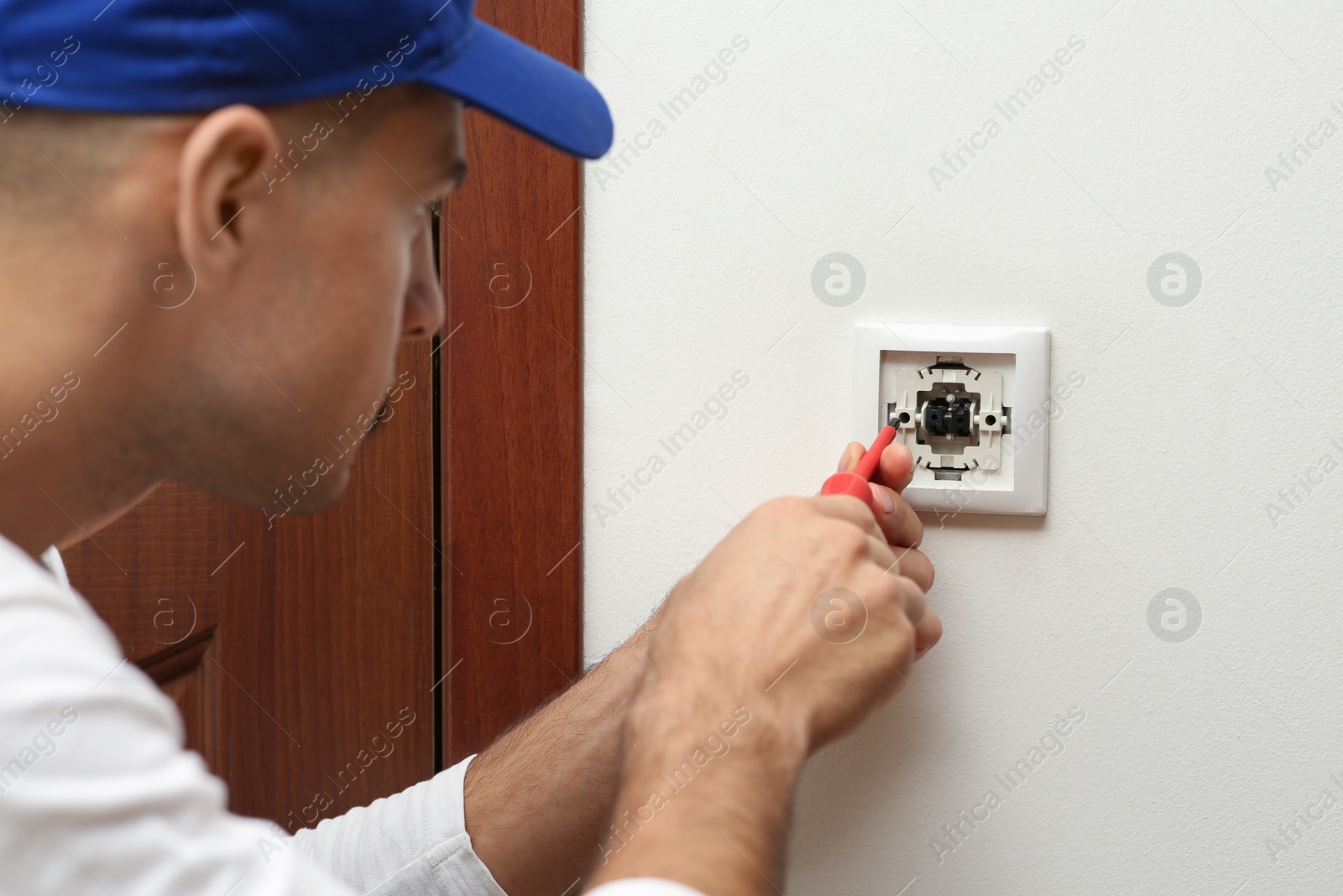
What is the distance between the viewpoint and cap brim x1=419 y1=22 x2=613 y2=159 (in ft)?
1.55

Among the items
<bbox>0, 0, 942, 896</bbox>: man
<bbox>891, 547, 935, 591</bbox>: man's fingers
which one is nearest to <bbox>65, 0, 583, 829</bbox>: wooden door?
<bbox>0, 0, 942, 896</bbox>: man

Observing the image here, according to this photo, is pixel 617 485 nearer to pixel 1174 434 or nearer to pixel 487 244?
pixel 487 244

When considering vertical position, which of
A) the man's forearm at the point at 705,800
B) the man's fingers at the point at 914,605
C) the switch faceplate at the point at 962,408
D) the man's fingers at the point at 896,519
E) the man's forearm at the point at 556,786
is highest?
the switch faceplate at the point at 962,408

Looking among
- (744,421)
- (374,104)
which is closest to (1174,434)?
(744,421)

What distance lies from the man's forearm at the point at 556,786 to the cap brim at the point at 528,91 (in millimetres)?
298

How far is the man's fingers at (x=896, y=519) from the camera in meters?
0.58

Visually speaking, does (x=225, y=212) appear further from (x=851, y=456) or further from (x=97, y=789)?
(x=851, y=456)

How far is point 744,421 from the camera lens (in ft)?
2.13

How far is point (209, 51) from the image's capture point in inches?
16.3

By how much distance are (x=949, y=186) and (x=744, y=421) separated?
Answer: 19cm

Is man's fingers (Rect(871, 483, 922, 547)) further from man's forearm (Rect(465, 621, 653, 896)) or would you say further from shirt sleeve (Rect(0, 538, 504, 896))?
shirt sleeve (Rect(0, 538, 504, 896))

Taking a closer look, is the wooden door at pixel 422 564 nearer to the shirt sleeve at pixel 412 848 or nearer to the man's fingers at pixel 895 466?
the shirt sleeve at pixel 412 848

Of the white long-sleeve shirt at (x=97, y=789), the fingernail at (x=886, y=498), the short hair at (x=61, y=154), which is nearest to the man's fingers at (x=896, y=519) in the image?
the fingernail at (x=886, y=498)

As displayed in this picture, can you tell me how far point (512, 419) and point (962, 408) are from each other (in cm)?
29
